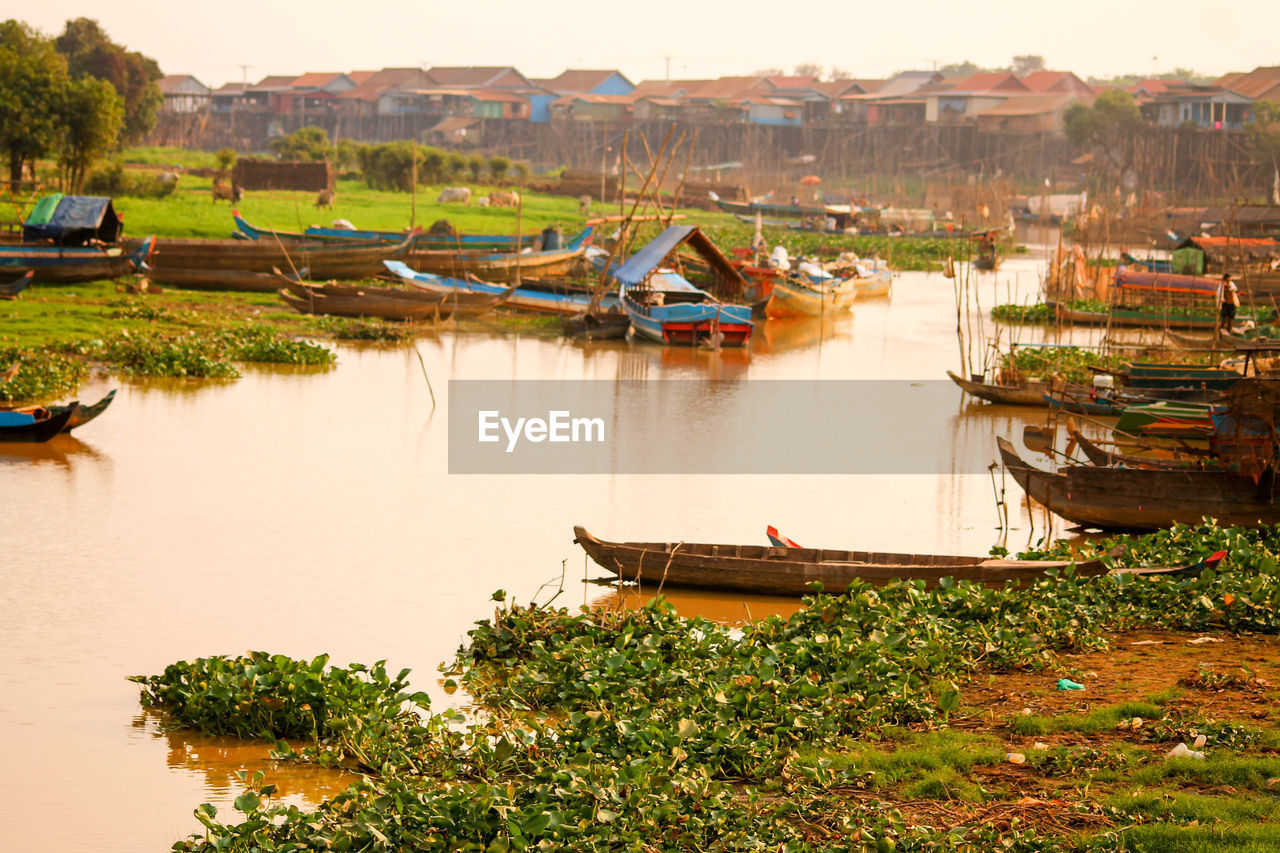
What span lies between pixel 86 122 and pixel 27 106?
1066 mm

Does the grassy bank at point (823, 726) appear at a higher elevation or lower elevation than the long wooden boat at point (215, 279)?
lower

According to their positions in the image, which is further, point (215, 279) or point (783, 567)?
point (215, 279)

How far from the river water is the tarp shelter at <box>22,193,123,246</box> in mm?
5655

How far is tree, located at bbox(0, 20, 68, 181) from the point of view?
2411 cm

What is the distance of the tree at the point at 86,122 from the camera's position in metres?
24.8

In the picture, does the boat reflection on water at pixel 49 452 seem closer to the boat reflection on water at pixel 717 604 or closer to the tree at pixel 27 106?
the boat reflection on water at pixel 717 604

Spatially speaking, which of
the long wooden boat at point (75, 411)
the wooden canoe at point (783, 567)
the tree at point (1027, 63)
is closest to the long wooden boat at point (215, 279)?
the long wooden boat at point (75, 411)

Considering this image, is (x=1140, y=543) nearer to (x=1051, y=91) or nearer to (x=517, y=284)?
(x=517, y=284)

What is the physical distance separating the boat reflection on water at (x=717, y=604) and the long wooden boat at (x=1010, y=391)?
762 cm

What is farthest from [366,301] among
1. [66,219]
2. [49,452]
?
[49,452]

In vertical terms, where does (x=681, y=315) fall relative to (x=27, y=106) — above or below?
below

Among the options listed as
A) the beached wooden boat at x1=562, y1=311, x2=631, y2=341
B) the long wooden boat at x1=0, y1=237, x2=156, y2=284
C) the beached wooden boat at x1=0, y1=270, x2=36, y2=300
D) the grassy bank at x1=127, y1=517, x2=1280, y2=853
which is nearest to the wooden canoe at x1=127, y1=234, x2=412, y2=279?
the long wooden boat at x1=0, y1=237, x2=156, y2=284

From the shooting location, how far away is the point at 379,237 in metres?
25.4

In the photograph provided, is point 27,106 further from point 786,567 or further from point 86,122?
point 786,567
